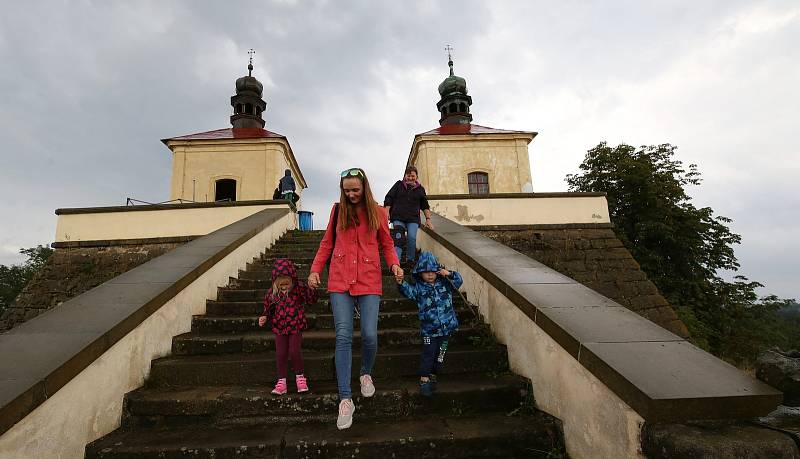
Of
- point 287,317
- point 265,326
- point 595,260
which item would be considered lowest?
point 265,326

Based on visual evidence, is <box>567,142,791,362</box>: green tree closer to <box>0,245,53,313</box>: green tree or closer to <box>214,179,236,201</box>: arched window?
<box>214,179,236,201</box>: arched window

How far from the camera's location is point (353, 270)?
8.88 ft

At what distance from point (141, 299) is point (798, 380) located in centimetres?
422

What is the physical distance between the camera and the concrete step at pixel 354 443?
2.27 meters

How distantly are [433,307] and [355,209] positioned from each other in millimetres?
939

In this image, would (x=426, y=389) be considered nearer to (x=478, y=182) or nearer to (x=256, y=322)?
(x=256, y=322)

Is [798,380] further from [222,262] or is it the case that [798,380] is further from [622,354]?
[222,262]

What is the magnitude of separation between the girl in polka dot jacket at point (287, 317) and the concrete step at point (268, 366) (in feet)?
0.76

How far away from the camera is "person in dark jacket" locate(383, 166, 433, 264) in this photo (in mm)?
5691

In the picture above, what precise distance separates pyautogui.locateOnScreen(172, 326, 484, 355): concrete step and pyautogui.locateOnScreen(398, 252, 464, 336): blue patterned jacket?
625 millimetres

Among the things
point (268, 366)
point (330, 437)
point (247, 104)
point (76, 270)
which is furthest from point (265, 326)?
point (247, 104)

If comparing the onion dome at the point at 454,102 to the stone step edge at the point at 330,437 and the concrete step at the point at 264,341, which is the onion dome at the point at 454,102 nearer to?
the concrete step at the point at 264,341

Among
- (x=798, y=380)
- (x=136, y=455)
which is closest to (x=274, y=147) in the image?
(x=136, y=455)

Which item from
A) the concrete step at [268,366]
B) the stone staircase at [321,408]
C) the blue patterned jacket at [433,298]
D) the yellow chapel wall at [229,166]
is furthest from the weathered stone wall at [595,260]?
the yellow chapel wall at [229,166]
